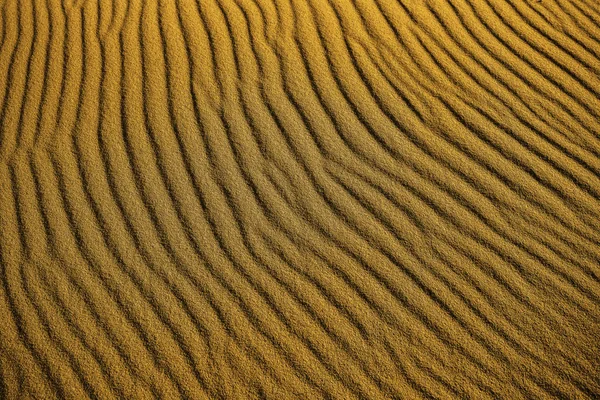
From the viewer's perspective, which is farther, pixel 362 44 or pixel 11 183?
pixel 362 44

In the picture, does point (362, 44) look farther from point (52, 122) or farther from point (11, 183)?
point (11, 183)

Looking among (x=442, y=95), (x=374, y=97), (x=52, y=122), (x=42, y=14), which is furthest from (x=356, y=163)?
(x=42, y=14)

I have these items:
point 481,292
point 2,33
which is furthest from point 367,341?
point 2,33

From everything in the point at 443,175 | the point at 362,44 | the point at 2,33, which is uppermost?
the point at 2,33

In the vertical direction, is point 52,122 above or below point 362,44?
below

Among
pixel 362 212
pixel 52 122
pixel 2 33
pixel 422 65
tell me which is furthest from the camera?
pixel 2 33

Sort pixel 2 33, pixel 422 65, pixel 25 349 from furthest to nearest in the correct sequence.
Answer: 1. pixel 2 33
2. pixel 422 65
3. pixel 25 349
